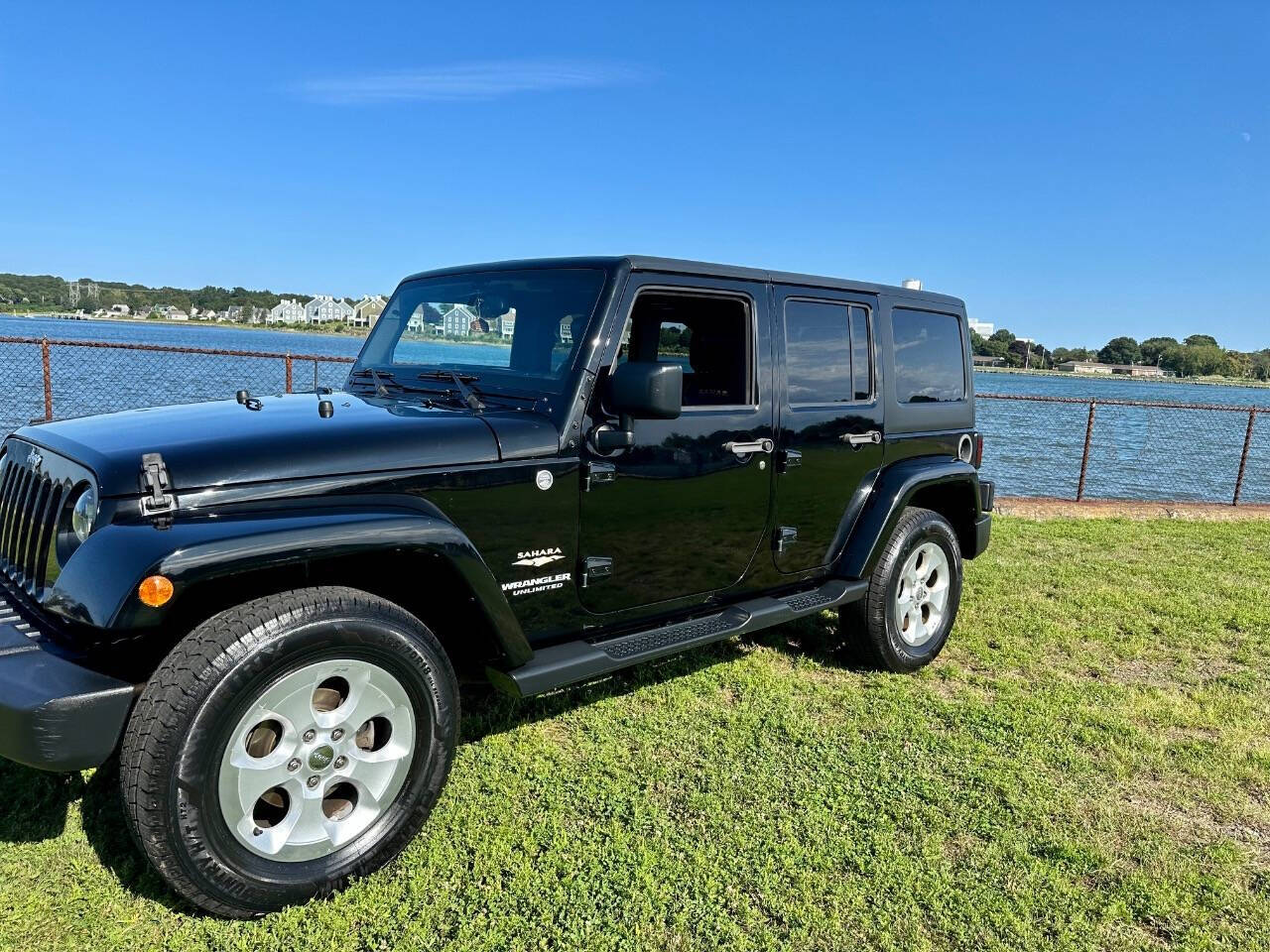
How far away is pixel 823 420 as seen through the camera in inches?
159

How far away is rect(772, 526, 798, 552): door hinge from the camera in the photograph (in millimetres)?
3934

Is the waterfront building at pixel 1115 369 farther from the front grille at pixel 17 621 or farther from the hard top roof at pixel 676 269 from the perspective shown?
the front grille at pixel 17 621

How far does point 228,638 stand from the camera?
224 cm

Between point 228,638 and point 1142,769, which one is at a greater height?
point 228,638

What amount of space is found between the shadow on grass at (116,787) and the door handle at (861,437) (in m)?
1.30

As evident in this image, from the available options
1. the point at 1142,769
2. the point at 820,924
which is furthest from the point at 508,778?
the point at 1142,769

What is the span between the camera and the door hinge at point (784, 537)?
3934 mm

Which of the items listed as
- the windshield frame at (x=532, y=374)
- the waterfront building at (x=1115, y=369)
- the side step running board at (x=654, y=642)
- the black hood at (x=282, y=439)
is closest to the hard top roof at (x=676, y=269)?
the windshield frame at (x=532, y=374)

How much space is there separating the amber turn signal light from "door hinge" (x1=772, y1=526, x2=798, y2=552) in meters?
2.56

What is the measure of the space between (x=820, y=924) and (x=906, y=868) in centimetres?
46

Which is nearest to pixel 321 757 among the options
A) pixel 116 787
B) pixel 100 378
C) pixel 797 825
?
pixel 116 787

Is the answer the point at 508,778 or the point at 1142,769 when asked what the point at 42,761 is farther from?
the point at 1142,769

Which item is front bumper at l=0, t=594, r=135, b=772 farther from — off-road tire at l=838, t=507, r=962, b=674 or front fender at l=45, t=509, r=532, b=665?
off-road tire at l=838, t=507, r=962, b=674

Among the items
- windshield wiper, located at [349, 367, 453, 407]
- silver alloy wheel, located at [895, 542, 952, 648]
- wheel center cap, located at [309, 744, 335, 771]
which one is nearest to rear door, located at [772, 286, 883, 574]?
silver alloy wheel, located at [895, 542, 952, 648]
